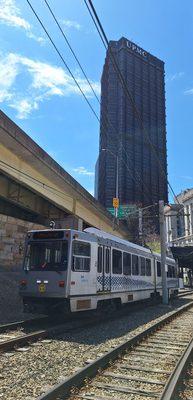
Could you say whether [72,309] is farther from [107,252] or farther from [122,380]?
[122,380]

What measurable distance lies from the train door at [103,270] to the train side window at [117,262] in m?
0.71

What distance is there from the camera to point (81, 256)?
13430 mm

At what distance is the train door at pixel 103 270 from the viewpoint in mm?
14531

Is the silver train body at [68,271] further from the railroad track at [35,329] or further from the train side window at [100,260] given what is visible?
the railroad track at [35,329]

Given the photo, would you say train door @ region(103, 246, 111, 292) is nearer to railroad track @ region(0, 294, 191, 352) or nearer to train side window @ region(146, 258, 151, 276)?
railroad track @ region(0, 294, 191, 352)

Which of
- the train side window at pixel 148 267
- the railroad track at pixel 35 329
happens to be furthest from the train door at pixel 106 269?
the train side window at pixel 148 267

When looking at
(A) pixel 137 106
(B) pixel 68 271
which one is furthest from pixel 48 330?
(A) pixel 137 106

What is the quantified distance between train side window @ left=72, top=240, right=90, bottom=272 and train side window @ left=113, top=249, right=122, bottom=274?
2807 mm

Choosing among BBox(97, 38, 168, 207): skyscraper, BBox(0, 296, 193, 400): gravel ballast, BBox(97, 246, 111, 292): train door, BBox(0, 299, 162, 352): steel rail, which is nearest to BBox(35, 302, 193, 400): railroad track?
BBox(0, 296, 193, 400): gravel ballast

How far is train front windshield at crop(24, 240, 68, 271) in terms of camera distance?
510 inches

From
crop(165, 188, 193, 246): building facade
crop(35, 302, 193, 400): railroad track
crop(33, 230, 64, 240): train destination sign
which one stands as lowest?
crop(35, 302, 193, 400): railroad track

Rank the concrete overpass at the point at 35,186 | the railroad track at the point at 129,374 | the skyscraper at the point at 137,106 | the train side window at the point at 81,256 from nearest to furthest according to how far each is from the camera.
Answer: the railroad track at the point at 129,374 → the train side window at the point at 81,256 → the skyscraper at the point at 137,106 → the concrete overpass at the point at 35,186

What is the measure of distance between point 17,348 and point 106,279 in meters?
6.55

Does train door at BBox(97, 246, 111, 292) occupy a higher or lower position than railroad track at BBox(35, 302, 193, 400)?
higher
